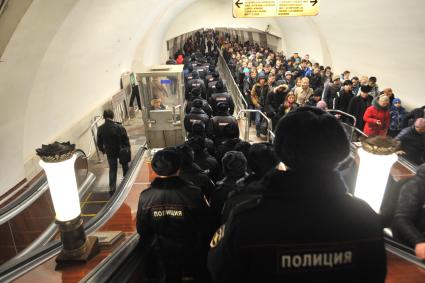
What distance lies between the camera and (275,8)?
7891 millimetres

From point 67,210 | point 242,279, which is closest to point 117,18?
point 67,210

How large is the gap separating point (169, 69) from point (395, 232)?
6.27 metres

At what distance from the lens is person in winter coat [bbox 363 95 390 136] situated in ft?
21.0

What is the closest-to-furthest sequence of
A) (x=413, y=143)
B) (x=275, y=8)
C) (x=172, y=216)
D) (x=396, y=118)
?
(x=172, y=216) < (x=413, y=143) < (x=396, y=118) < (x=275, y=8)

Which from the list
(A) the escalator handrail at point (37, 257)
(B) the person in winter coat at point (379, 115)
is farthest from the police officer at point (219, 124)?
(B) the person in winter coat at point (379, 115)

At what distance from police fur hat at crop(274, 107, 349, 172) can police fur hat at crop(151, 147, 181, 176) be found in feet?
4.74

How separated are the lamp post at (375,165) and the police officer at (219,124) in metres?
3.54

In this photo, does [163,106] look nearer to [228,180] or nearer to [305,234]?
[228,180]

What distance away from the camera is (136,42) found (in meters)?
12.2

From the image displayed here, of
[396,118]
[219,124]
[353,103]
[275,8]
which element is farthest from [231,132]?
[396,118]

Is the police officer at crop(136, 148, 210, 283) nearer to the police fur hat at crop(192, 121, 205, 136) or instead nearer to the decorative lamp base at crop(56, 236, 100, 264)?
the decorative lamp base at crop(56, 236, 100, 264)

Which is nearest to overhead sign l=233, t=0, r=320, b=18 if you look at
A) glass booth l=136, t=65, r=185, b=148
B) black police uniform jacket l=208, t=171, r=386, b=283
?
glass booth l=136, t=65, r=185, b=148

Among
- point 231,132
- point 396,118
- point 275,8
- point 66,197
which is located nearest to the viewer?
point 66,197

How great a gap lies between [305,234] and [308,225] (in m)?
0.03
